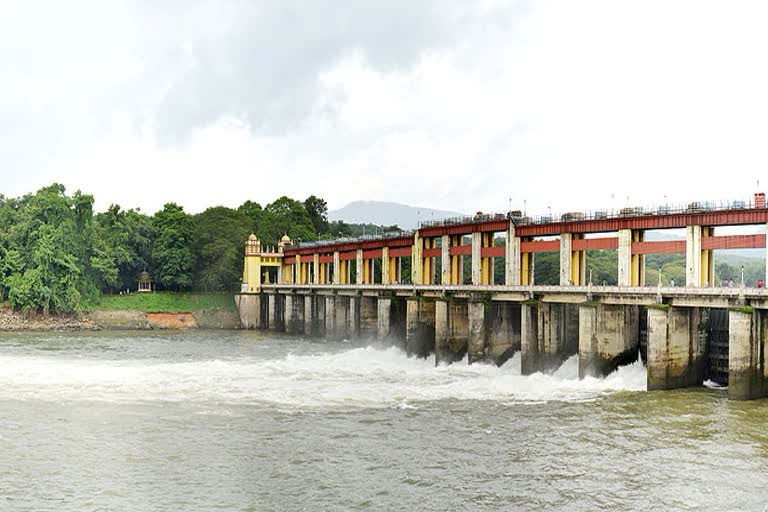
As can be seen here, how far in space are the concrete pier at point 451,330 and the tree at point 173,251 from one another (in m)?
62.7

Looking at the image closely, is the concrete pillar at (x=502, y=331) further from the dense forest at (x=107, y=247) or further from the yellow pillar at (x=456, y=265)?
the dense forest at (x=107, y=247)

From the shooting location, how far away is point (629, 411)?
42344 mm

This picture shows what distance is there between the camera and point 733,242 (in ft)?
165

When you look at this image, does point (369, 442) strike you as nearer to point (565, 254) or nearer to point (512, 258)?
point (565, 254)

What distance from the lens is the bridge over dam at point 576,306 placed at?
155 feet

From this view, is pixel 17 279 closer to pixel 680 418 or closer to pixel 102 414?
pixel 102 414

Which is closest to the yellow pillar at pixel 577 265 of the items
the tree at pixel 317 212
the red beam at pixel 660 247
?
the red beam at pixel 660 247

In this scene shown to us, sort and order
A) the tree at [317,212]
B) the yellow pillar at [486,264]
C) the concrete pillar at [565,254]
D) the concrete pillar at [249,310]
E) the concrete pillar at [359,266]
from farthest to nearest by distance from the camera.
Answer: the tree at [317,212] → the concrete pillar at [249,310] → the concrete pillar at [359,266] → the yellow pillar at [486,264] → the concrete pillar at [565,254]

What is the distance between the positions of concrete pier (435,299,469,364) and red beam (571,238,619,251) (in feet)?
36.3

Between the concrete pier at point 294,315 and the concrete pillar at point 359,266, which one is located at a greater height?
the concrete pillar at point 359,266

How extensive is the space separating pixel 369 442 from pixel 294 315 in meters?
69.9

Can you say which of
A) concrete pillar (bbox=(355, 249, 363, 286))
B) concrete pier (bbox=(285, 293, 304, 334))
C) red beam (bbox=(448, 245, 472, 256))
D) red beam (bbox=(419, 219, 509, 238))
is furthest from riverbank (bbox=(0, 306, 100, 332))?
red beam (bbox=(448, 245, 472, 256))

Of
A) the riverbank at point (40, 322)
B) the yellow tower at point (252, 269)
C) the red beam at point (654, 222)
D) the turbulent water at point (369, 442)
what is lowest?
the turbulent water at point (369, 442)

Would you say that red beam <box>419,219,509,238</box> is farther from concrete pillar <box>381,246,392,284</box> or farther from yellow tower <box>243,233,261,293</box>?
yellow tower <box>243,233,261,293</box>
